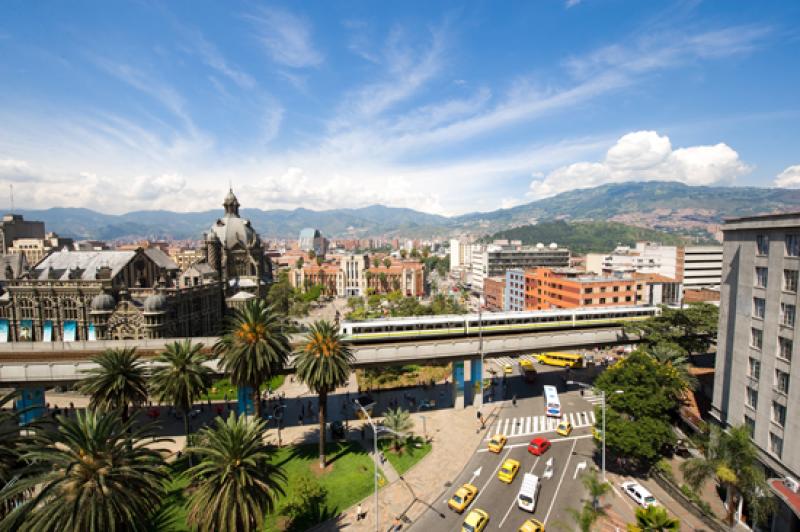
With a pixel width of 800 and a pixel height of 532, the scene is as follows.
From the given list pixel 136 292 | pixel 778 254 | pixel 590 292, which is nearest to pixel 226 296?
pixel 136 292

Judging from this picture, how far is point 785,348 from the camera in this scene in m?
31.1

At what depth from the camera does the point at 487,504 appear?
110 feet

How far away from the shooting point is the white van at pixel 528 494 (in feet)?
107

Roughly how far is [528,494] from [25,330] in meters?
83.3

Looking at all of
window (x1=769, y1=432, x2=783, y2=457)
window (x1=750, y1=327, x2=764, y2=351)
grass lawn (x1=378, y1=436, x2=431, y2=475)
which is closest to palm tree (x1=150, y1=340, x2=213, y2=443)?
grass lawn (x1=378, y1=436, x2=431, y2=475)

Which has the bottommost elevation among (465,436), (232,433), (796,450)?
(465,436)

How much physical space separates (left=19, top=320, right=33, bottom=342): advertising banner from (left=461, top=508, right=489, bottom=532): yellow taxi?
77963mm

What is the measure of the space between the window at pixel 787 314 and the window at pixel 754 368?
4580 millimetres

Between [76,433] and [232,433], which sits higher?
[76,433]

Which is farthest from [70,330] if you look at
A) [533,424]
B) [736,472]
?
[736,472]

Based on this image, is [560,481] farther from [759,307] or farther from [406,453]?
[759,307]

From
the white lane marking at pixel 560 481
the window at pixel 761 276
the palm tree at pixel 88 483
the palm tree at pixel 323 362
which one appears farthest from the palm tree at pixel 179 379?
the window at pixel 761 276

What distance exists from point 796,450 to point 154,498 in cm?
4374

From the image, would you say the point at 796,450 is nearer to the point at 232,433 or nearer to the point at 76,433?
the point at 232,433
